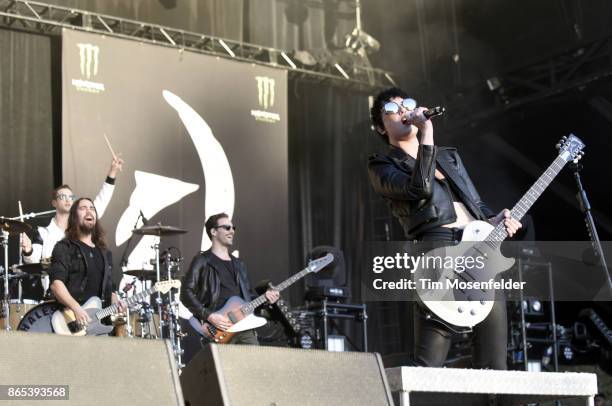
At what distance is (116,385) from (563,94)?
710 centimetres

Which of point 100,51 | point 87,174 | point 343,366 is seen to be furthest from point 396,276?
point 343,366

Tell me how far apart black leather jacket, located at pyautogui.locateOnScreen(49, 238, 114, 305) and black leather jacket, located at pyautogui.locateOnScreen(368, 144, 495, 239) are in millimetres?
3120

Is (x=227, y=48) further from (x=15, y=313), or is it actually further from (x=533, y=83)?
(x=15, y=313)

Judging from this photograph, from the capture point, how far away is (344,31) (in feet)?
34.9

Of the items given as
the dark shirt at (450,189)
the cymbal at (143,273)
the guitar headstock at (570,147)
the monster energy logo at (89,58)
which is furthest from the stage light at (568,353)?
the monster energy logo at (89,58)

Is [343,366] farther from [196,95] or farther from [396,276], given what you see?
[196,95]

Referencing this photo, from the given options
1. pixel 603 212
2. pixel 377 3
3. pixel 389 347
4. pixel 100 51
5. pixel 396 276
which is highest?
pixel 377 3

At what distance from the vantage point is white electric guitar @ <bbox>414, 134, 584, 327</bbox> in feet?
10.6

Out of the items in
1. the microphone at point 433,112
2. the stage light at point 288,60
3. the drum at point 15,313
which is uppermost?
the stage light at point 288,60

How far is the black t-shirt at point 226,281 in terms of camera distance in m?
6.84

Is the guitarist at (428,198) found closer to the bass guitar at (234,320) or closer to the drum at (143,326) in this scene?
the bass guitar at (234,320)

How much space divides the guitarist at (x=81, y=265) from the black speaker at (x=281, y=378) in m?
3.81

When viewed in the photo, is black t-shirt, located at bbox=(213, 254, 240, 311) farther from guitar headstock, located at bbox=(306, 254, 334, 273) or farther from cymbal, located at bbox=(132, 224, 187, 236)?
guitar headstock, located at bbox=(306, 254, 334, 273)

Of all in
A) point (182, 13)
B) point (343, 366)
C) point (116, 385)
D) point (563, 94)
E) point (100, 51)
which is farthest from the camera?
point (182, 13)
